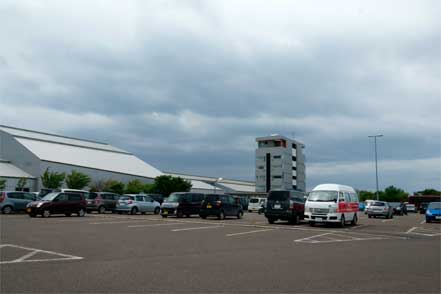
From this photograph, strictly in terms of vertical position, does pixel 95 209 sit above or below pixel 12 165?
below

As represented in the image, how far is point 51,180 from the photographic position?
202ft

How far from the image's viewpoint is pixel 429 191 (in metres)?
136

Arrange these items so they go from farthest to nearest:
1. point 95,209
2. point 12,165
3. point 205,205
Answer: point 12,165 → point 95,209 → point 205,205

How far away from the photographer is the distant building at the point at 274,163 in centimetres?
10450

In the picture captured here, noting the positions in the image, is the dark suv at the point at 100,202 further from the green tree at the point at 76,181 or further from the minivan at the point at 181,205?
the green tree at the point at 76,181

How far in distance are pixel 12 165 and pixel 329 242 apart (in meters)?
62.0

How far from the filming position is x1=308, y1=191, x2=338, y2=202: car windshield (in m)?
24.4

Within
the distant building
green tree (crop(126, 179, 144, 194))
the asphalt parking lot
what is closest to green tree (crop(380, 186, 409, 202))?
the distant building

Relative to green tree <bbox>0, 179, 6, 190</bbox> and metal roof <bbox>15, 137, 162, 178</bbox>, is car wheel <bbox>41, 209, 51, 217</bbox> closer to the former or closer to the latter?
green tree <bbox>0, 179, 6, 190</bbox>

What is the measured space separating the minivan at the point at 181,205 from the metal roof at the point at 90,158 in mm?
40559

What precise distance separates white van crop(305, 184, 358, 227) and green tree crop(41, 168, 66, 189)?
4553 centimetres

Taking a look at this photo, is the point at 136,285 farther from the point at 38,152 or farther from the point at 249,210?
the point at 38,152

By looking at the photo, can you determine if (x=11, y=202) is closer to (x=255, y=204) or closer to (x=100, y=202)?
(x=100, y=202)

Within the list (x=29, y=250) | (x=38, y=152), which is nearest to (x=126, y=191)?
(x=38, y=152)
